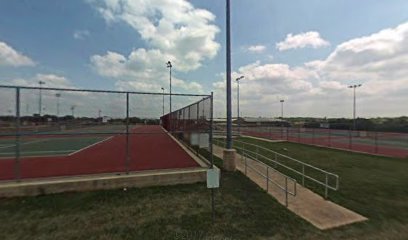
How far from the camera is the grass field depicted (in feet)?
19.0

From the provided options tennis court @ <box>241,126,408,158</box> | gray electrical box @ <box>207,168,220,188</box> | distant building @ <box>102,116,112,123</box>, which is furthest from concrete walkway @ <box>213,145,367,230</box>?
tennis court @ <box>241,126,408,158</box>

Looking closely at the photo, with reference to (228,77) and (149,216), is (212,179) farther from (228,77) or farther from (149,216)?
(228,77)

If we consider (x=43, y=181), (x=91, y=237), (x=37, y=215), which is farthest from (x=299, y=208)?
(x=43, y=181)

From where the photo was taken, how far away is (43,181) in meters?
8.25

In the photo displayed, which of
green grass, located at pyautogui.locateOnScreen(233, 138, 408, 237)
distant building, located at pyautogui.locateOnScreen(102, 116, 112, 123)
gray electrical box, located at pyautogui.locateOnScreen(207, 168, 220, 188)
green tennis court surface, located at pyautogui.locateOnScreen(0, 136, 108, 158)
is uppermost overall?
distant building, located at pyautogui.locateOnScreen(102, 116, 112, 123)

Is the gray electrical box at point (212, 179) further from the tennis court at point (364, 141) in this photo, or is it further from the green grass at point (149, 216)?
the tennis court at point (364, 141)

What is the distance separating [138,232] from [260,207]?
11.2ft

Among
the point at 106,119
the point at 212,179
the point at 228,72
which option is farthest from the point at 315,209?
the point at 106,119

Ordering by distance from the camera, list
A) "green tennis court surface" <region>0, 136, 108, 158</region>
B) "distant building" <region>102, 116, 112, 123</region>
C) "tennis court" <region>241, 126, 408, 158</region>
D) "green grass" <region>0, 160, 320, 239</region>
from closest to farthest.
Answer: "green grass" <region>0, 160, 320, 239</region>
"distant building" <region>102, 116, 112, 123</region>
"green tennis court surface" <region>0, 136, 108, 158</region>
"tennis court" <region>241, 126, 408, 158</region>

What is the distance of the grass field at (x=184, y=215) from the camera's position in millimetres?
5781

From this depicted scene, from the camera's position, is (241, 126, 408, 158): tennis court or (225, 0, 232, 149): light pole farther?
(241, 126, 408, 158): tennis court

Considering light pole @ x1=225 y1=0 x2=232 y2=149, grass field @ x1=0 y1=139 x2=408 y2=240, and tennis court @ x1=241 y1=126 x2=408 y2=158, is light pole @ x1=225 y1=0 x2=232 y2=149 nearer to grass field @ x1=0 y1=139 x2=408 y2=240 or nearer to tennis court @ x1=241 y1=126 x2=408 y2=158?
grass field @ x1=0 y1=139 x2=408 y2=240

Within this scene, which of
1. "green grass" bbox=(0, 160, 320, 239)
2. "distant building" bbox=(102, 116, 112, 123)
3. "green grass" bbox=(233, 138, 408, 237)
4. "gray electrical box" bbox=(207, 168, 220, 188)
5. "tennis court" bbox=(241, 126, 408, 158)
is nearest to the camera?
"green grass" bbox=(0, 160, 320, 239)

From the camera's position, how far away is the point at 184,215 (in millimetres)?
6727
